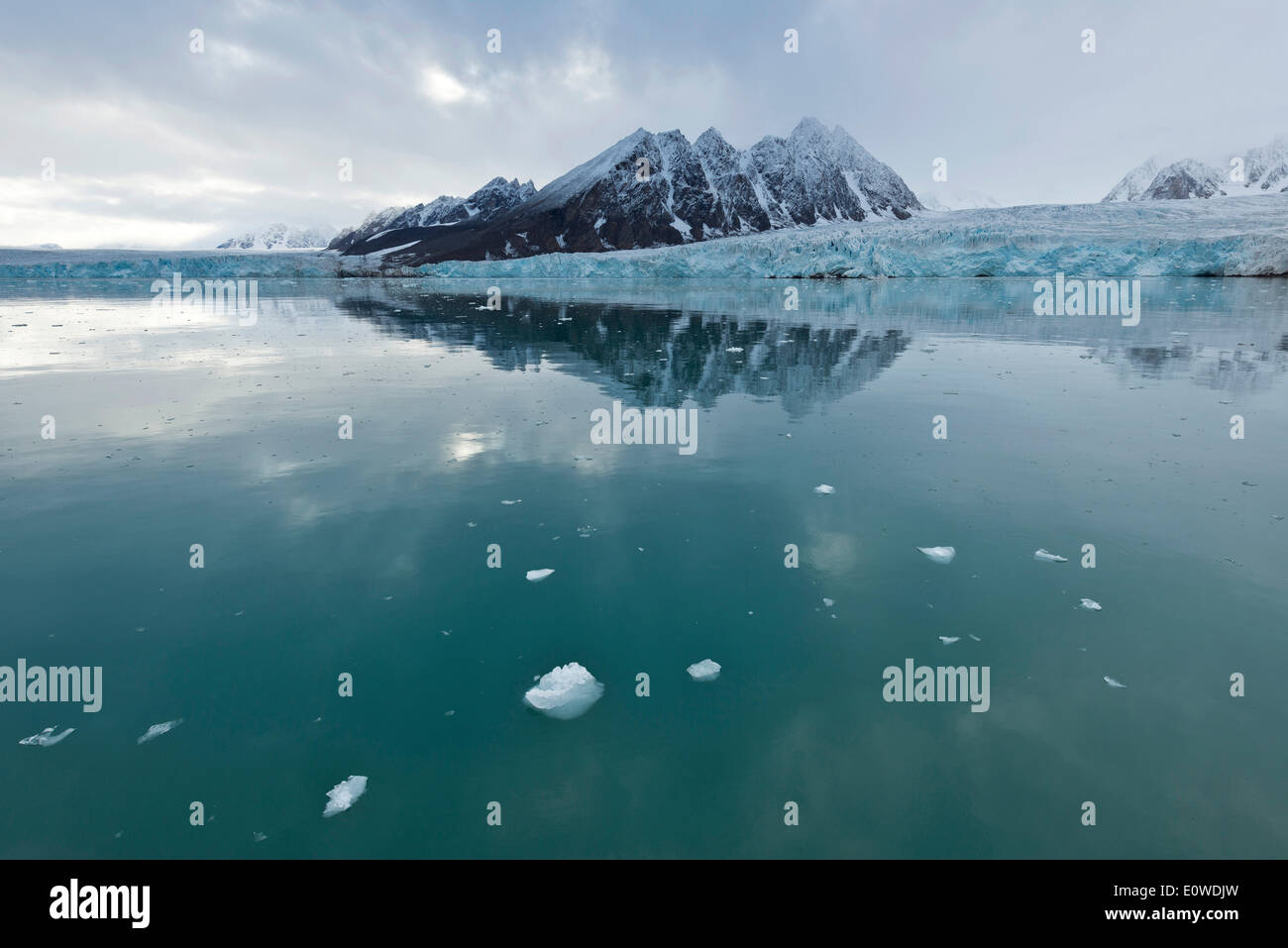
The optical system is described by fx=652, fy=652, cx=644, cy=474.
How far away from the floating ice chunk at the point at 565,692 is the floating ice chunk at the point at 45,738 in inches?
120

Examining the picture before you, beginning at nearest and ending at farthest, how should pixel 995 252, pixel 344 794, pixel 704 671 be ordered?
pixel 344 794
pixel 704 671
pixel 995 252

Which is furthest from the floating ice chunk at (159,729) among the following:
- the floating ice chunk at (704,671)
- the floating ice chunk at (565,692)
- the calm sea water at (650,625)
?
the floating ice chunk at (704,671)

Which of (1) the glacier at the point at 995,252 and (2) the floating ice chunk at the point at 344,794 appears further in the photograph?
(1) the glacier at the point at 995,252

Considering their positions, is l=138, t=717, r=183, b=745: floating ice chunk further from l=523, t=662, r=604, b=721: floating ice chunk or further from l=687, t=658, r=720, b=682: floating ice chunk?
l=687, t=658, r=720, b=682: floating ice chunk

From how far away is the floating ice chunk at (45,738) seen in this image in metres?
4.29

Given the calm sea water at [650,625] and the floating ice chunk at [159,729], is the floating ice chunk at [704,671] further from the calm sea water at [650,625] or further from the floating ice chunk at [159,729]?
the floating ice chunk at [159,729]

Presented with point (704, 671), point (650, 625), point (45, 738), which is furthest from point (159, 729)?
point (704, 671)

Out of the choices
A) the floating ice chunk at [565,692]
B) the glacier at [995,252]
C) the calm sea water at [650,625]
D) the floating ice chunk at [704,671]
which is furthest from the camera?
the glacier at [995,252]

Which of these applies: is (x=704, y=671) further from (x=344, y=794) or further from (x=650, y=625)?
(x=344, y=794)

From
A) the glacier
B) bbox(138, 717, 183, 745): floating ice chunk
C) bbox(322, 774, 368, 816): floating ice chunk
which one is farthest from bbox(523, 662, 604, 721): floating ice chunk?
the glacier

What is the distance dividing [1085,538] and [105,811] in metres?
8.52

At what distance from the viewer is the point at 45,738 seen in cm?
A: 433

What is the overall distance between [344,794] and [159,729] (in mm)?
1572

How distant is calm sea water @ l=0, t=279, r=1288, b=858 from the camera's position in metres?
3.75
